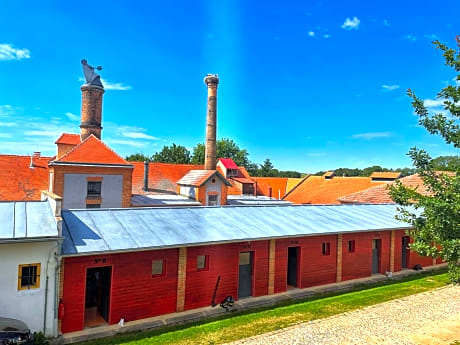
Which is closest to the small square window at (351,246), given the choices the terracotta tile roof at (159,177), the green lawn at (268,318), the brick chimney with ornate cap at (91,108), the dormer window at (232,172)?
the green lawn at (268,318)

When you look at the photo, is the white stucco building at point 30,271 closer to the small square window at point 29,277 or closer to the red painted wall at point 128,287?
the small square window at point 29,277

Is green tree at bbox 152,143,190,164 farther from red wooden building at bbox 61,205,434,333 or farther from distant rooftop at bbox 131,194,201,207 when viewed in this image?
red wooden building at bbox 61,205,434,333

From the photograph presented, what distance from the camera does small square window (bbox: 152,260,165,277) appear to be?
451 inches

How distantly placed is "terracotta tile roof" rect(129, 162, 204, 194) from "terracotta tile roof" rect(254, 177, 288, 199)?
571 inches

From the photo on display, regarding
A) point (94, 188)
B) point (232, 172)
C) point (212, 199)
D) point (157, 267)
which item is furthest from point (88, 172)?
point (232, 172)

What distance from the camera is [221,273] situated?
1260 cm

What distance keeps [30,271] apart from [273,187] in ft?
146

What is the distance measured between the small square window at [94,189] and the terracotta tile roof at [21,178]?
5.51 m

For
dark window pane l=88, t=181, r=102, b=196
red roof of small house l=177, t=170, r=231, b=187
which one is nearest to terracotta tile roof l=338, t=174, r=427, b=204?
red roof of small house l=177, t=170, r=231, b=187

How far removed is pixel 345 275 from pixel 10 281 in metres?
13.0

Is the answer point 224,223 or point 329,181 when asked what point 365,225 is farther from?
point 329,181

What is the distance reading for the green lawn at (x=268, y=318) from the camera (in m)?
9.34

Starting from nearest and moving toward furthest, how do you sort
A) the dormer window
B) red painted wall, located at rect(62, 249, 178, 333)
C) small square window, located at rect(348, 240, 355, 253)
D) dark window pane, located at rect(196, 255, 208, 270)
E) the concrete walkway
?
the concrete walkway → red painted wall, located at rect(62, 249, 178, 333) → dark window pane, located at rect(196, 255, 208, 270) → small square window, located at rect(348, 240, 355, 253) → the dormer window

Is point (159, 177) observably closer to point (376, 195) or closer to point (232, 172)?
point (232, 172)
